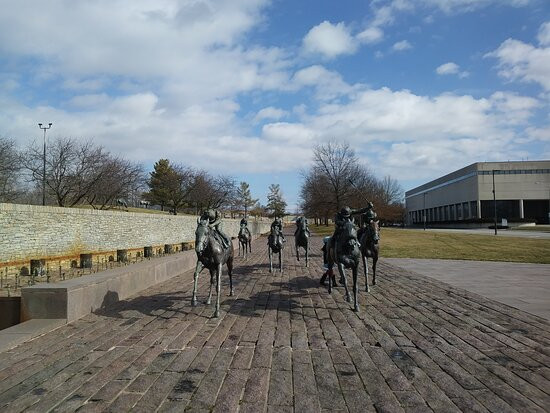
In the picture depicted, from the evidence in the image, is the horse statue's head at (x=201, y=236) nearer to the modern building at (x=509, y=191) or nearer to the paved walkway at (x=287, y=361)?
the paved walkway at (x=287, y=361)

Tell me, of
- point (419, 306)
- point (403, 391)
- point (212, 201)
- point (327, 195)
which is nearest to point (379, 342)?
point (403, 391)

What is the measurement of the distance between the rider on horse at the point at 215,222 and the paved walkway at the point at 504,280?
626 centimetres

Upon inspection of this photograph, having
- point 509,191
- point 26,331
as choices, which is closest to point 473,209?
point 509,191

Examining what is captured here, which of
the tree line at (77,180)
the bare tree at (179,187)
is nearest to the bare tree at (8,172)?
the tree line at (77,180)

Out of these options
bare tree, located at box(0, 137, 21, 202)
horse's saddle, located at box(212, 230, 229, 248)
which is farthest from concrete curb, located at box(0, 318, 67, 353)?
bare tree, located at box(0, 137, 21, 202)

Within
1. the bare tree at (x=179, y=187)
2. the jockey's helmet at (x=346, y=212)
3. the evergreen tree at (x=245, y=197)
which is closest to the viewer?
the jockey's helmet at (x=346, y=212)

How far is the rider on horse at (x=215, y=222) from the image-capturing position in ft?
27.1

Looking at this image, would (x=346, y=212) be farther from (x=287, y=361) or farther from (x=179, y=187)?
(x=179, y=187)

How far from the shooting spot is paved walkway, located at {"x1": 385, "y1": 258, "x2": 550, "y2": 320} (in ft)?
30.0

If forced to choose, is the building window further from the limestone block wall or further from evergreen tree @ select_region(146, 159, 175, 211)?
the limestone block wall

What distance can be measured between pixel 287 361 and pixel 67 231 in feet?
58.1

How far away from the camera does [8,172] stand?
33656mm

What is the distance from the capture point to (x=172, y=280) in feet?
41.5

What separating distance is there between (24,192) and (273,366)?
39.9 m
